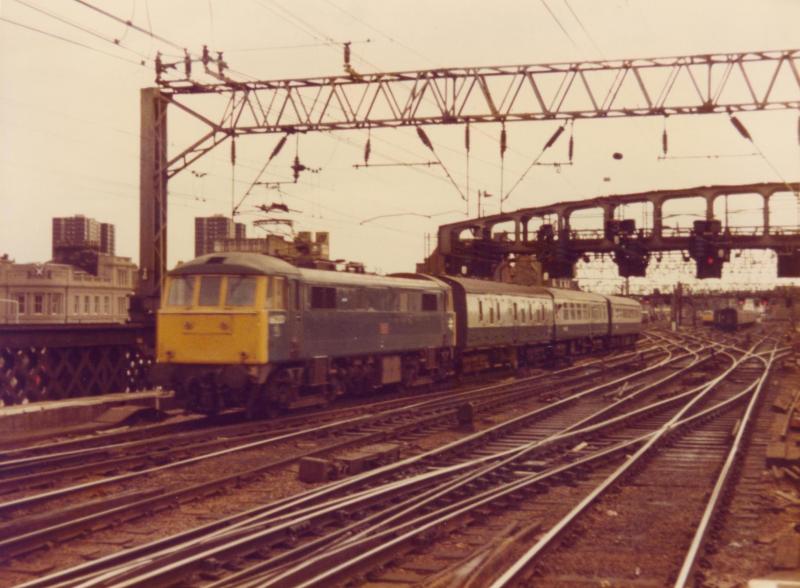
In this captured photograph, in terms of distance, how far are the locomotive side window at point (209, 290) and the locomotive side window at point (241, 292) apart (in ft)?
0.87

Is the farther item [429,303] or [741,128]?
[429,303]

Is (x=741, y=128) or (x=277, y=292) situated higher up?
(x=741, y=128)

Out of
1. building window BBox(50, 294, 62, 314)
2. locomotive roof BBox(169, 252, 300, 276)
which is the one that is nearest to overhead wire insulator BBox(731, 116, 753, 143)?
locomotive roof BBox(169, 252, 300, 276)

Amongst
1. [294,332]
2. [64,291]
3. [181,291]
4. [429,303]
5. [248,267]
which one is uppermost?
[64,291]

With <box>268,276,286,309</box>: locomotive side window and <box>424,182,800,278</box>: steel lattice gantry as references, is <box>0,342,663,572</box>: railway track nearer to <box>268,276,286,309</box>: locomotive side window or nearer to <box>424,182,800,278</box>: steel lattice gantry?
<box>268,276,286,309</box>: locomotive side window

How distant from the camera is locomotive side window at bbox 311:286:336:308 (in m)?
20.8

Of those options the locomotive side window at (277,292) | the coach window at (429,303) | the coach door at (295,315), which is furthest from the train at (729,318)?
the locomotive side window at (277,292)

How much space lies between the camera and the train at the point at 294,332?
1905 cm

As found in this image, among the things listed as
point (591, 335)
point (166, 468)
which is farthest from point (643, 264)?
point (166, 468)

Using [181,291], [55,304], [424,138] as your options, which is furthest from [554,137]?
[55,304]

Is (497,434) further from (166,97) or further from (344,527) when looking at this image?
(166,97)

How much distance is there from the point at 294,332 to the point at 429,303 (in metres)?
7.76

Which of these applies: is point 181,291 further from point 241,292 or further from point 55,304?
point 55,304

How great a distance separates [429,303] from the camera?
2711 cm
